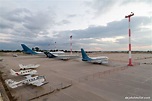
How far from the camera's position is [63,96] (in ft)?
62.4

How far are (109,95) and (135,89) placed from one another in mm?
5438

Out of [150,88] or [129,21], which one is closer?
[150,88]

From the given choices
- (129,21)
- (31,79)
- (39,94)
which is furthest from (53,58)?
(39,94)

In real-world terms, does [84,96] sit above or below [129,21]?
below

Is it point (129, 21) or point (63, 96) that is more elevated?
point (129, 21)

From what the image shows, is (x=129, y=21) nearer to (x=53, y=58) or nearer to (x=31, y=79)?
(x=31, y=79)

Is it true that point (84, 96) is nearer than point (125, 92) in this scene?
Yes

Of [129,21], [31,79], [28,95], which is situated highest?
[129,21]

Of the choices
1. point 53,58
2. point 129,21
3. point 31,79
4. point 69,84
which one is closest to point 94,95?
point 69,84

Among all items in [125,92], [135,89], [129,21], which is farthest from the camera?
[129,21]

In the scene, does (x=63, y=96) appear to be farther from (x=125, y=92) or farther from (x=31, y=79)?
(x=125, y=92)

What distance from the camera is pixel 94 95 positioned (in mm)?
19031

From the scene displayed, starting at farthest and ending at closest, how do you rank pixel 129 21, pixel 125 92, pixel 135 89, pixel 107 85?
pixel 129 21, pixel 107 85, pixel 135 89, pixel 125 92

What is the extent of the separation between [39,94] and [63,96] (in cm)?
387
